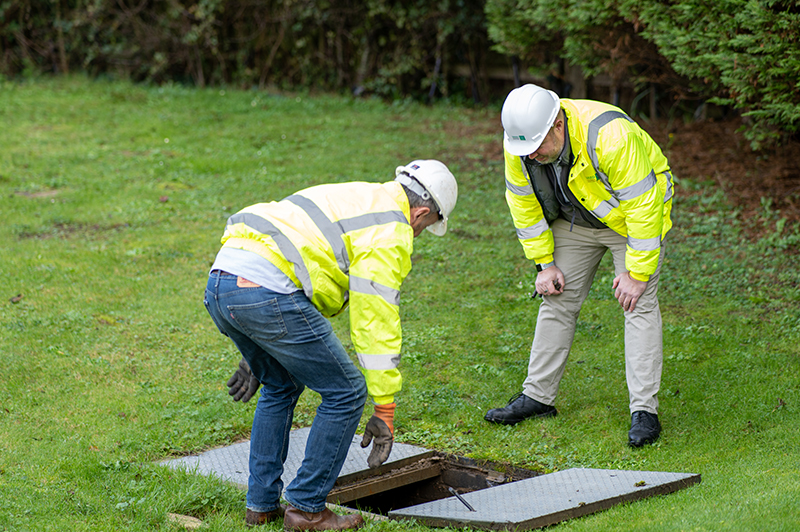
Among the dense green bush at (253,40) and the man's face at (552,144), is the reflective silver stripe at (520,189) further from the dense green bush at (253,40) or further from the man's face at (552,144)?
the dense green bush at (253,40)

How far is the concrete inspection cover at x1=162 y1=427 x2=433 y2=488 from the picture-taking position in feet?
12.8

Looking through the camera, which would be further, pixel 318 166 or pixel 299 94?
pixel 299 94

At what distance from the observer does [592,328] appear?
5.60 m

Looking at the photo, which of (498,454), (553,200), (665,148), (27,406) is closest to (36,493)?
(27,406)

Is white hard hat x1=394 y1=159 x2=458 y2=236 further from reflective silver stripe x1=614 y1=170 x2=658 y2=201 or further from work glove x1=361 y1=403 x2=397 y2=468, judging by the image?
reflective silver stripe x1=614 y1=170 x2=658 y2=201

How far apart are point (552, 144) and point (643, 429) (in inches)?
64.0

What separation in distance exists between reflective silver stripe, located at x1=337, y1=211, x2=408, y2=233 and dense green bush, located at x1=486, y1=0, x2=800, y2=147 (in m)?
4.13

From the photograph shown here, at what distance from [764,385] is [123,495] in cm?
366

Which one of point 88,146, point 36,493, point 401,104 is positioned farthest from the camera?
point 401,104

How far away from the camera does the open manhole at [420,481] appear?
159 inches

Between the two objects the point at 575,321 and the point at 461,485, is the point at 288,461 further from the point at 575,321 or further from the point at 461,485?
the point at 575,321

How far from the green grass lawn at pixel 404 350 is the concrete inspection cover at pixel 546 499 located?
0.25ft

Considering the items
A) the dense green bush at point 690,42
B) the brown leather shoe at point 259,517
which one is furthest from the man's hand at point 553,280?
the dense green bush at point 690,42

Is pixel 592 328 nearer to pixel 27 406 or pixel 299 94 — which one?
pixel 27 406
